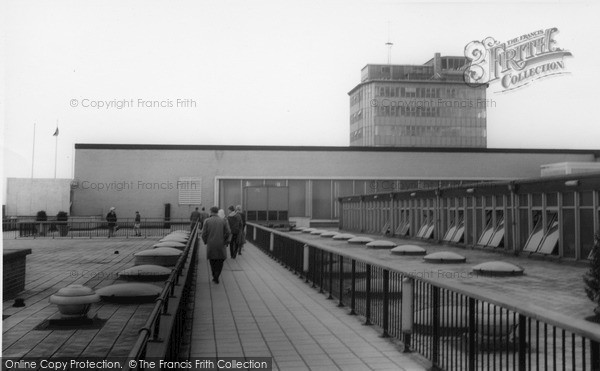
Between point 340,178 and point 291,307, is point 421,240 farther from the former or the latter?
point 291,307

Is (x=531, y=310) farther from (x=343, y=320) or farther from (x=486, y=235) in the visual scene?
(x=486, y=235)

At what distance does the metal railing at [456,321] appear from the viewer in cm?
430

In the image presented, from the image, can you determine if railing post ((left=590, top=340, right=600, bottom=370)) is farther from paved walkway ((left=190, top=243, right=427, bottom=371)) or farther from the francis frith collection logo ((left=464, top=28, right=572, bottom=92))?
the francis frith collection logo ((left=464, top=28, right=572, bottom=92))

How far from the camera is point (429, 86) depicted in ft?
85.3

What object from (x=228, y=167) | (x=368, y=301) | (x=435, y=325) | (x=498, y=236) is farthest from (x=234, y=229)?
(x=228, y=167)

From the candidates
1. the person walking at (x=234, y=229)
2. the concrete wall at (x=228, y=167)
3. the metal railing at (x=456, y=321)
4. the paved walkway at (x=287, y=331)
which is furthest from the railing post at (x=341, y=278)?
the concrete wall at (x=228, y=167)

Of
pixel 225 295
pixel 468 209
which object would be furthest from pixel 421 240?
pixel 225 295

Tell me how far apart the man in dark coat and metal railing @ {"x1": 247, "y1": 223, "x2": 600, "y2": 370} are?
252cm

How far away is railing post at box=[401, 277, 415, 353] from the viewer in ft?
23.7

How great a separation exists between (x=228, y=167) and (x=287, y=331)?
136ft

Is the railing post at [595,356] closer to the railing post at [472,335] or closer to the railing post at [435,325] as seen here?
the railing post at [472,335]

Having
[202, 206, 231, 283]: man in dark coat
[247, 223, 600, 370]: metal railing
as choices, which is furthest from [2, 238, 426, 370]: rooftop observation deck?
[202, 206, 231, 283]: man in dark coat

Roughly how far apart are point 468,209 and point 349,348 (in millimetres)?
22726

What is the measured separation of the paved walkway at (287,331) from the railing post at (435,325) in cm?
17
